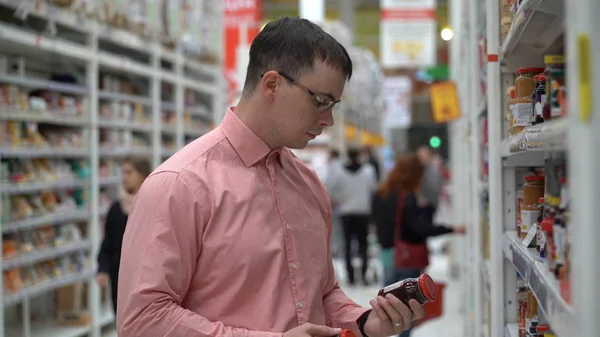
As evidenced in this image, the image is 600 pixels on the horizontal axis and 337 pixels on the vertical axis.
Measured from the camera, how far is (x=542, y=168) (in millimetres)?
2449

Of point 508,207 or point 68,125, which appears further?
point 68,125

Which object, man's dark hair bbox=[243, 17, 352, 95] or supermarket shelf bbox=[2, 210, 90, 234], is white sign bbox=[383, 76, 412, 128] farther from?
man's dark hair bbox=[243, 17, 352, 95]

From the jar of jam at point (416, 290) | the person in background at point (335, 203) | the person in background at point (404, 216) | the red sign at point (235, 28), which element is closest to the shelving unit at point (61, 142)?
the red sign at point (235, 28)

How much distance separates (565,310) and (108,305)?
20.5ft

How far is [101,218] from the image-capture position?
260 inches

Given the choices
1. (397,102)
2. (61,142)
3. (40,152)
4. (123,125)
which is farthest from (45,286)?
(397,102)

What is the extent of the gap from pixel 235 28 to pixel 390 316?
8.39 meters

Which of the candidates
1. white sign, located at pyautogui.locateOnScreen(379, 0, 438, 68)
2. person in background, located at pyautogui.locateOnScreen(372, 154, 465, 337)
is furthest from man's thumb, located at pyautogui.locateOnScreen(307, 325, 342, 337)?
white sign, located at pyautogui.locateOnScreen(379, 0, 438, 68)

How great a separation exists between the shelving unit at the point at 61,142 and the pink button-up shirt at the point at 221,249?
3032 mm

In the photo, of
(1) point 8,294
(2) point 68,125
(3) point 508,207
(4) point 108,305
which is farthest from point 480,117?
(4) point 108,305

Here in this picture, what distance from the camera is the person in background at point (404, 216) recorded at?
599cm

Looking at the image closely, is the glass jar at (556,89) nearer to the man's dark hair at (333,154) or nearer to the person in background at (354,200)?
the person in background at (354,200)

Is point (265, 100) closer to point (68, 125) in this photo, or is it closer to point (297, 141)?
point (297, 141)

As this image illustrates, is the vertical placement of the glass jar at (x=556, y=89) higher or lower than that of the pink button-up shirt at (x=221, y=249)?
higher
